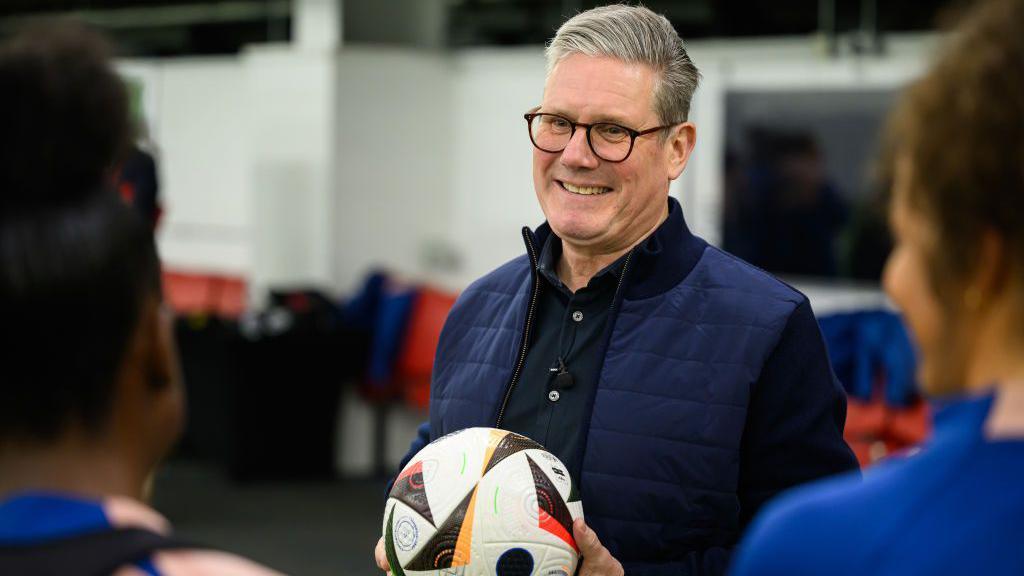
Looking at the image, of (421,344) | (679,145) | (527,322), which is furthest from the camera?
(421,344)

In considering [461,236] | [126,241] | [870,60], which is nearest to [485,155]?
[461,236]

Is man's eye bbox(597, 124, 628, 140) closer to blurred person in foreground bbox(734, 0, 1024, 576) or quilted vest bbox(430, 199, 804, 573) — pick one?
quilted vest bbox(430, 199, 804, 573)

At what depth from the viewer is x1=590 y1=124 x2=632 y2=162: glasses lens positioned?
8.12ft

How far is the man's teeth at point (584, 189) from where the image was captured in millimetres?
2473

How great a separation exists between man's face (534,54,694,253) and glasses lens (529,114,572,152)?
0.06 ft

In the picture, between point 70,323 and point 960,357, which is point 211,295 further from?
point 960,357

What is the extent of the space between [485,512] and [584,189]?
63 cm

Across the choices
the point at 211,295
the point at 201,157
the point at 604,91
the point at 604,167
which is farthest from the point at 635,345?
the point at 201,157

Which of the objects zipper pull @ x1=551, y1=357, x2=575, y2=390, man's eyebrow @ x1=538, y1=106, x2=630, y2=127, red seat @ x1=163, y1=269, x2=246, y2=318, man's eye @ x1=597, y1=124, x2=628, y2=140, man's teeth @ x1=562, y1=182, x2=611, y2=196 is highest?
man's eyebrow @ x1=538, y1=106, x2=630, y2=127

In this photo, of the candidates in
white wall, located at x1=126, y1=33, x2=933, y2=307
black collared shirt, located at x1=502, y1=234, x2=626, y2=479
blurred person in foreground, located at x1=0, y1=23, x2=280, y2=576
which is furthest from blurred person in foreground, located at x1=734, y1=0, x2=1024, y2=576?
white wall, located at x1=126, y1=33, x2=933, y2=307

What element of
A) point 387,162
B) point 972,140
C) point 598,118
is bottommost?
point 387,162

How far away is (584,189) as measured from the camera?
2484 millimetres

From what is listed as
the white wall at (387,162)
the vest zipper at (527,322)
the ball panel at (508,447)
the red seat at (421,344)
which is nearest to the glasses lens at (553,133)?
the vest zipper at (527,322)

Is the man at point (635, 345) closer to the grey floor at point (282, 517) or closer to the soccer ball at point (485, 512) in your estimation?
the soccer ball at point (485, 512)
